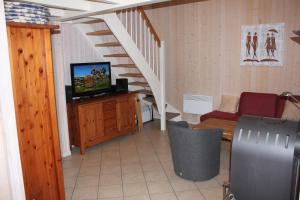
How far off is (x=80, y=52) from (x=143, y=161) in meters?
2.30

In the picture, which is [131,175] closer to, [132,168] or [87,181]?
[132,168]

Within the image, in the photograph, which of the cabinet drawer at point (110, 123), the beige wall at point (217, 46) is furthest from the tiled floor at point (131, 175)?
the beige wall at point (217, 46)

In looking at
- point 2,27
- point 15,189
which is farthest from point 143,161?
point 2,27

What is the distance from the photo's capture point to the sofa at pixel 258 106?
14.4 ft

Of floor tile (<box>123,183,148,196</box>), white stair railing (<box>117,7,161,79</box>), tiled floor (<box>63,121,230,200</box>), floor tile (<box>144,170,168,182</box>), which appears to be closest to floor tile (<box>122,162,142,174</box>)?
tiled floor (<box>63,121,230,200</box>)

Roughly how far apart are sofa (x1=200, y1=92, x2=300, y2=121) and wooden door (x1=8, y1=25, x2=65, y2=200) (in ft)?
9.95

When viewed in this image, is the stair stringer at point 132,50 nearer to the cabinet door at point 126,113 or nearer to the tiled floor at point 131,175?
the cabinet door at point 126,113

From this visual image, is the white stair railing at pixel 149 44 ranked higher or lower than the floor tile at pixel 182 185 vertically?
higher

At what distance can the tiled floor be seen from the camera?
3.04m

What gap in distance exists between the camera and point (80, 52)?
482 cm

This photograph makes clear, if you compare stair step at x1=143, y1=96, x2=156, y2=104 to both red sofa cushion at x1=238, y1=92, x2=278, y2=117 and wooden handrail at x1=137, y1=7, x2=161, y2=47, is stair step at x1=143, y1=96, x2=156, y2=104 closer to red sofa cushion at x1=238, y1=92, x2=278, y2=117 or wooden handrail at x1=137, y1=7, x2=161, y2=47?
wooden handrail at x1=137, y1=7, x2=161, y2=47

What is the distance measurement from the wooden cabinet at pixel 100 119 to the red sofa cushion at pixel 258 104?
202 cm

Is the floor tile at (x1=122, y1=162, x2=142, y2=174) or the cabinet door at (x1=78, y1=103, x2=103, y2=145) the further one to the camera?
the cabinet door at (x1=78, y1=103, x2=103, y2=145)

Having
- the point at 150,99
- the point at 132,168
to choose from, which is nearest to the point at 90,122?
the point at 132,168
